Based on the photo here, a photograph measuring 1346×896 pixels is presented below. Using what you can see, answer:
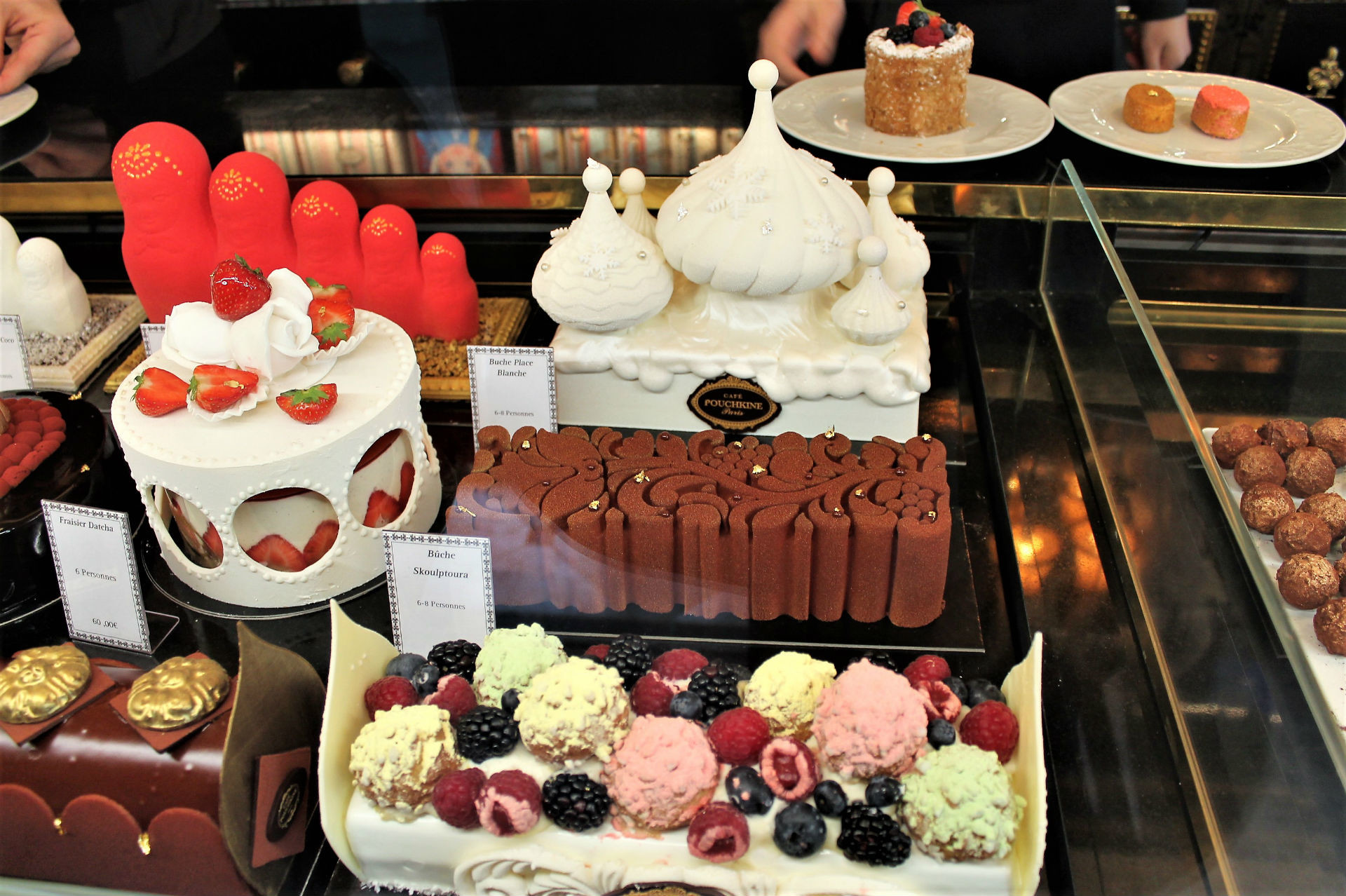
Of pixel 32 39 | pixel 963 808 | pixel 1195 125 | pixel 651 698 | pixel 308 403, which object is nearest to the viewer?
pixel 963 808

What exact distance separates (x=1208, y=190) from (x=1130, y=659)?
970 millimetres

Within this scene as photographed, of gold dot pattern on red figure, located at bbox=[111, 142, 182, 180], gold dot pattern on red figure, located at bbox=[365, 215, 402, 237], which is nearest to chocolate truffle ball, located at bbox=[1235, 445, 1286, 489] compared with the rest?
gold dot pattern on red figure, located at bbox=[365, 215, 402, 237]

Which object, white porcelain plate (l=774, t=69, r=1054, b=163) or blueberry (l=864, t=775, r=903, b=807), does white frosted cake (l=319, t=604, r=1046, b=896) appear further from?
white porcelain plate (l=774, t=69, r=1054, b=163)

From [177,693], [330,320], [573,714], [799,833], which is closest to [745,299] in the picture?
[330,320]

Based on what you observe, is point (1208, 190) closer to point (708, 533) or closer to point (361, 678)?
point (708, 533)

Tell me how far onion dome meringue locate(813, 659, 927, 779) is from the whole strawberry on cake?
1346 mm

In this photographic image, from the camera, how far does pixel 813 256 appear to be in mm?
1988

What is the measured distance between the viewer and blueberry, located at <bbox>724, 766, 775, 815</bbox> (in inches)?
56.2

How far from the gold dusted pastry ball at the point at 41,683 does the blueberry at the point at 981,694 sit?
51.9 inches

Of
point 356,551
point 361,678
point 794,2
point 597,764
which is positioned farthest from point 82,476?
point 794,2

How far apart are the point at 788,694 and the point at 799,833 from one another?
0.66 ft

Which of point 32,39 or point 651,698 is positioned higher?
point 32,39

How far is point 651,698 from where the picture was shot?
5.16 ft

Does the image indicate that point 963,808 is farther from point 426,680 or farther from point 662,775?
point 426,680
